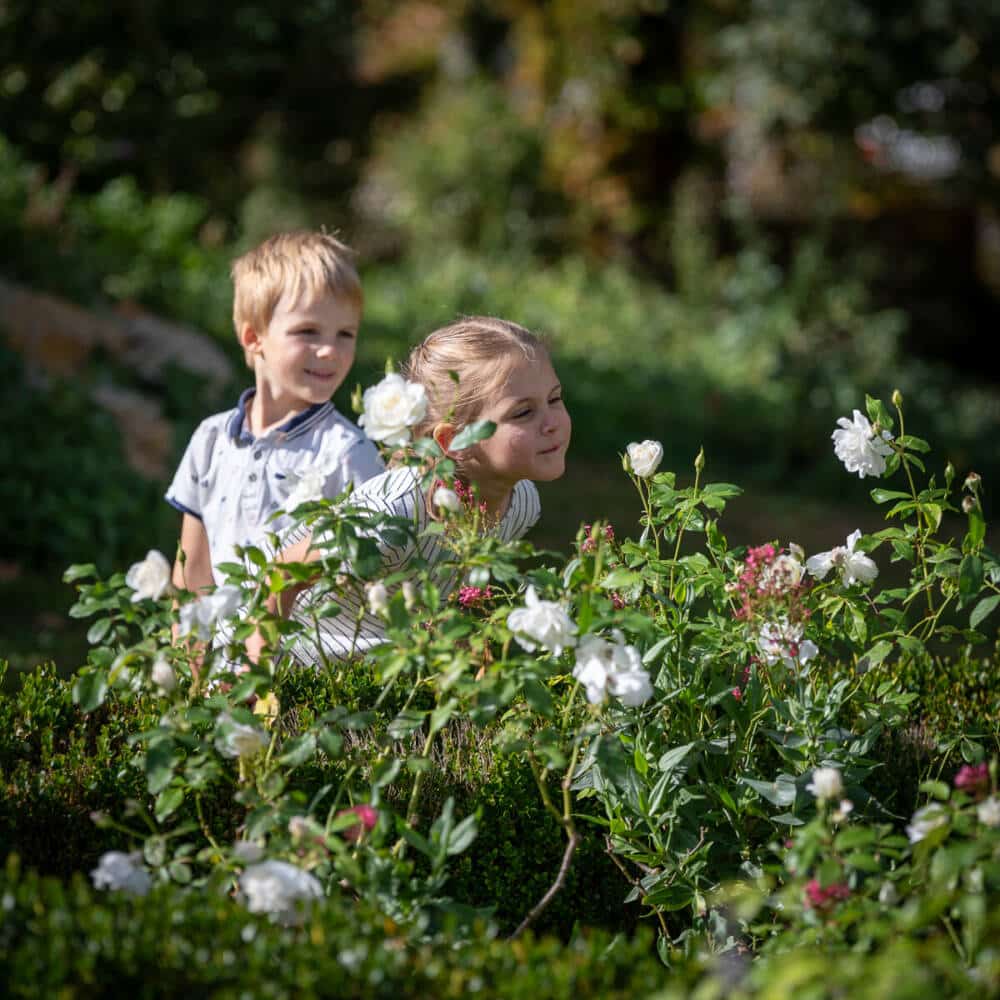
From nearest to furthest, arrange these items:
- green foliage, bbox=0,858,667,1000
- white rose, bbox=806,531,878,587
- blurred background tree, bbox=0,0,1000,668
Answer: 1. green foliage, bbox=0,858,667,1000
2. white rose, bbox=806,531,878,587
3. blurred background tree, bbox=0,0,1000,668

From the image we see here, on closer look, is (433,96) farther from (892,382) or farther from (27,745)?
(27,745)

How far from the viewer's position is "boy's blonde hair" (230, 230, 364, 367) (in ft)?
11.2

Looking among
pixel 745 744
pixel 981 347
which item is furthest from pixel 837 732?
pixel 981 347

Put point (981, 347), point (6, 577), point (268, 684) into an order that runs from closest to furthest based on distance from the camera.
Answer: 1. point (268, 684)
2. point (6, 577)
3. point (981, 347)

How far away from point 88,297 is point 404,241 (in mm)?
6685

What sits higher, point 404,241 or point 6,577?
point 404,241

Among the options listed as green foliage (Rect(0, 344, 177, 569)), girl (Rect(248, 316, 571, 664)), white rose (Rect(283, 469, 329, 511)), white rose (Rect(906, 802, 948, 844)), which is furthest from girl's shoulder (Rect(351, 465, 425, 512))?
green foliage (Rect(0, 344, 177, 569))

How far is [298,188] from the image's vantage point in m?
13.2

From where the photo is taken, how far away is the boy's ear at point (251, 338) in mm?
3521

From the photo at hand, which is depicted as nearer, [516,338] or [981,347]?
[516,338]

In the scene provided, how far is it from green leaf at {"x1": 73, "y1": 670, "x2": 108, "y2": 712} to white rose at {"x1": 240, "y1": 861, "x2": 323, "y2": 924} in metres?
0.43

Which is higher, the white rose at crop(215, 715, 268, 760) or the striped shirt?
the striped shirt

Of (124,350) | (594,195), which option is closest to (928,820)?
(124,350)

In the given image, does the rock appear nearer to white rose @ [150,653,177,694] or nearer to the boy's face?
the boy's face
